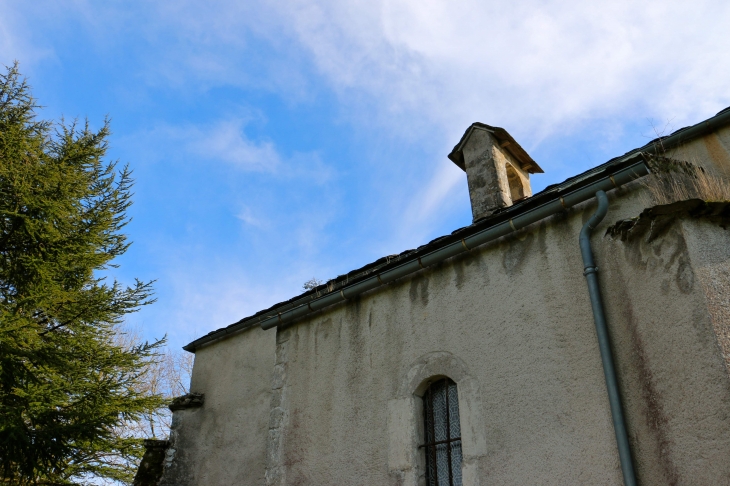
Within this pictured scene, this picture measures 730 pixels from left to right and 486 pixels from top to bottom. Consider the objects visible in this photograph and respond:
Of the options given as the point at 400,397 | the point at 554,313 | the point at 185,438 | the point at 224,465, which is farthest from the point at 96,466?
the point at 554,313

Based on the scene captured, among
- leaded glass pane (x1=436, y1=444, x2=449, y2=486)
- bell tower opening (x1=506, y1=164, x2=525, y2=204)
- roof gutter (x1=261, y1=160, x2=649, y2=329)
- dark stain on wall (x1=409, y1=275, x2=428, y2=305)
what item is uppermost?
bell tower opening (x1=506, y1=164, x2=525, y2=204)

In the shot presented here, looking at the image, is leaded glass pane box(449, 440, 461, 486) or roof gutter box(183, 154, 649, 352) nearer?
roof gutter box(183, 154, 649, 352)

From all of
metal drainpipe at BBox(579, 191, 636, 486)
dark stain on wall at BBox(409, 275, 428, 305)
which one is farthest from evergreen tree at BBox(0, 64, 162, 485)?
metal drainpipe at BBox(579, 191, 636, 486)

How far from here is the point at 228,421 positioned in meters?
7.82

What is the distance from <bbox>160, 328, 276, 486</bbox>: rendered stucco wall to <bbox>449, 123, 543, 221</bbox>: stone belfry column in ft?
A: 12.4

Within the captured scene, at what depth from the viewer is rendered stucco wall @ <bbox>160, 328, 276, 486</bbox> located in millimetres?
7301

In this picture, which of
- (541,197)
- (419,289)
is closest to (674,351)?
(541,197)

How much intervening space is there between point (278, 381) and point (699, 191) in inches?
198

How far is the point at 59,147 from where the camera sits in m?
11.5

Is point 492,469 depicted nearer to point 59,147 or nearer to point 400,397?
point 400,397

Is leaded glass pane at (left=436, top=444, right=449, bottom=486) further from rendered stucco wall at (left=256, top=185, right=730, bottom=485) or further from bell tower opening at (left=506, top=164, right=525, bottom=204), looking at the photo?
bell tower opening at (left=506, top=164, right=525, bottom=204)

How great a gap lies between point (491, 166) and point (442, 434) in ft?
14.7

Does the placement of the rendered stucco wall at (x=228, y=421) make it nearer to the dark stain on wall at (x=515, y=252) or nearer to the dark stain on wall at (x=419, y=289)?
the dark stain on wall at (x=419, y=289)

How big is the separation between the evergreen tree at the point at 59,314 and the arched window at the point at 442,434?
6.39 meters
